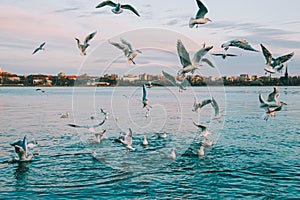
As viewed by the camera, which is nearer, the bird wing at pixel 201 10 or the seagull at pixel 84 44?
the bird wing at pixel 201 10

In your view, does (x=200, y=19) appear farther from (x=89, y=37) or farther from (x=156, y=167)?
(x=156, y=167)

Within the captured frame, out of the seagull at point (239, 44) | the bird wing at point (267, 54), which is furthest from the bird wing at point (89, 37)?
the bird wing at point (267, 54)

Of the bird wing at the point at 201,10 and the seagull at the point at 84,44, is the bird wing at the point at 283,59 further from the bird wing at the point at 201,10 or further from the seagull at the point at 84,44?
the seagull at the point at 84,44

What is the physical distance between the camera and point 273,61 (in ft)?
48.1

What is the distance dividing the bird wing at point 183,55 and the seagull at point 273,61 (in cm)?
272

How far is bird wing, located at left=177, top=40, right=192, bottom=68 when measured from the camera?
13.3 m

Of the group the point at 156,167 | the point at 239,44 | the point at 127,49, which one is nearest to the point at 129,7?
the point at 127,49

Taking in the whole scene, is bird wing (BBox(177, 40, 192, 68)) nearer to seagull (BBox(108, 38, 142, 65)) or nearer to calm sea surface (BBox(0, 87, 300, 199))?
seagull (BBox(108, 38, 142, 65))

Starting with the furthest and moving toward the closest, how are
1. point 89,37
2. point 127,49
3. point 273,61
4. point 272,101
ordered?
point 89,37
point 127,49
point 272,101
point 273,61

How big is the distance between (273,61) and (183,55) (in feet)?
11.8

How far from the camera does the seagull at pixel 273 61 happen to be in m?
14.1

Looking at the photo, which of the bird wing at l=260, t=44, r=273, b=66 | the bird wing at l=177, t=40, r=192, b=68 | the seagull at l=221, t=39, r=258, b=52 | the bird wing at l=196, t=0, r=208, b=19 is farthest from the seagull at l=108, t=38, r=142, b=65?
the bird wing at l=260, t=44, r=273, b=66

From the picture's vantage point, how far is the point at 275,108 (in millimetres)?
15719

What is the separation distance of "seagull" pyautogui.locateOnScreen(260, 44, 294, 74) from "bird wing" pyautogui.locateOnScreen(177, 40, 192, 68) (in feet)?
8.91
